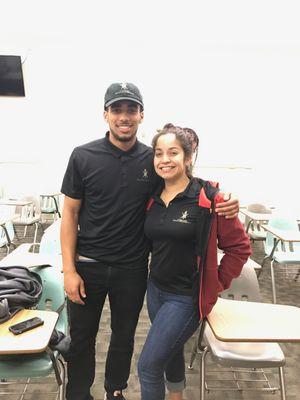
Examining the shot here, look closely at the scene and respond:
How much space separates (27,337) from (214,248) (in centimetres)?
79

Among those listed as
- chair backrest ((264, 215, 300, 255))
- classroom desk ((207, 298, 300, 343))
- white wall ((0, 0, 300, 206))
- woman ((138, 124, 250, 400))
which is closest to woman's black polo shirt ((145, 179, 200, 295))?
woman ((138, 124, 250, 400))

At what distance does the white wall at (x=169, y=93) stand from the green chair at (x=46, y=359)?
14.3 ft

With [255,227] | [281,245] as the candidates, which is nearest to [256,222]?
[255,227]

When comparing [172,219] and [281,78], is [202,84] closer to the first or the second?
[281,78]

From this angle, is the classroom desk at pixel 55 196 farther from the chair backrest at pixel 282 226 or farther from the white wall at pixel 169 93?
the chair backrest at pixel 282 226

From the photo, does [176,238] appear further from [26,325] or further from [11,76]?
[11,76]

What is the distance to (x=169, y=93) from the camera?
560 centimetres

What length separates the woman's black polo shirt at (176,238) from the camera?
128 centimetres

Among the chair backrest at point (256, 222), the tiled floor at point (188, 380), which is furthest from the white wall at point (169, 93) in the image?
the tiled floor at point (188, 380)

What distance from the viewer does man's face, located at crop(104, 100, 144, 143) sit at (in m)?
1.35

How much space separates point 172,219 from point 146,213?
0.54 ft

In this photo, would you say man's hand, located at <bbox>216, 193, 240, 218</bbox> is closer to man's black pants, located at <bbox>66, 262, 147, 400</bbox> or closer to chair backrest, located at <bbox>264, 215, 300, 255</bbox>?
man's black pants, located at <bbox>66, 262, 147, 400</bbox>

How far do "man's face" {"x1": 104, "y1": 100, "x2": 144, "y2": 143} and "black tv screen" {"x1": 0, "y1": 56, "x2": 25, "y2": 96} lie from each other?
4931mm

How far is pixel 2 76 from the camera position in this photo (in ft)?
18.1
